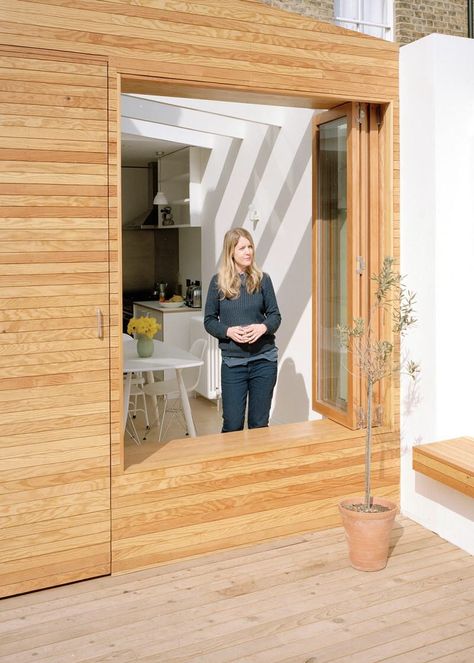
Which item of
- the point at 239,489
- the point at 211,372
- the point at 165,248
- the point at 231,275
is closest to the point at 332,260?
the point at 231,275

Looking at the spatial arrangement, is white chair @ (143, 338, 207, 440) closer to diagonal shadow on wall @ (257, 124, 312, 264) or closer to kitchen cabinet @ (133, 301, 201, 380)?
kitchen cabinet @ (133, 301, 201, 380)

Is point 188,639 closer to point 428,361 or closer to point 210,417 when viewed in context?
point 428,361

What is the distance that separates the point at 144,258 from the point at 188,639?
7717 millimetres

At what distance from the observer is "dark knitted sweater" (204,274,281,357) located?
4.56 m

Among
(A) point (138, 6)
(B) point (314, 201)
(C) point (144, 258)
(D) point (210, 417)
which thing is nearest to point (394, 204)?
(B) point (314, 201)

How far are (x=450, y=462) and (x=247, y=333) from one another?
1.42m

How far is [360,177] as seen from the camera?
436 centimetres

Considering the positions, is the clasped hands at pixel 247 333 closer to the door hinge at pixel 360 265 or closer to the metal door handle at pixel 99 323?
the door hinge at pixel 360 265

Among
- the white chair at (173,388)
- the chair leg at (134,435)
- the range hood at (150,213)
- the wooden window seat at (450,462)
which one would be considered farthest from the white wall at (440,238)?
the range hood at (150,213)

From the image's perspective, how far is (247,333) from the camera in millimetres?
4504

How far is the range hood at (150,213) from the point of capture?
9898 mm

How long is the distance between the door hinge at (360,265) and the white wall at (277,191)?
53.6 inches

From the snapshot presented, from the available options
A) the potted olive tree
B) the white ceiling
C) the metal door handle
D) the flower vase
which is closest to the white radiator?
the flower vase

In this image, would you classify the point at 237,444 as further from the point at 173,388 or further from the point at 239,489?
the point at 173,388
